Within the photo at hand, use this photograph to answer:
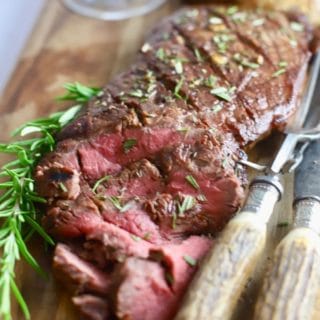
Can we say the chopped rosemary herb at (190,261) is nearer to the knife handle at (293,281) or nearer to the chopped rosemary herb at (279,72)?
the knife handle at (293,281)

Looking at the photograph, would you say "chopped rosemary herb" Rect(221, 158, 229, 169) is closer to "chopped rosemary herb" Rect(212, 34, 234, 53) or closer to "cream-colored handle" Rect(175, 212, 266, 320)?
"cream-colored handle" Rect(175, 212, 266, 320)

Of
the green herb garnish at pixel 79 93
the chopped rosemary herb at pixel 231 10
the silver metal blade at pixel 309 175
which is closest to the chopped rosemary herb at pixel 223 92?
the silver metal blade at pixel 309 175

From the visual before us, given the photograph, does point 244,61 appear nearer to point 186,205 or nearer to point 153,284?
point 186,205

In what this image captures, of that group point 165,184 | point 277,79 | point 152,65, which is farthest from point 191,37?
point 165,184

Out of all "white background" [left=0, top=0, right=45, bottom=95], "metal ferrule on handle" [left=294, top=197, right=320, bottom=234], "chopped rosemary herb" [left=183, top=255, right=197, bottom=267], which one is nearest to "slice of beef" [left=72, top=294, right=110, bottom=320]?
"chopped rosemary herb" [left=183, top=255, right=197, bottom=267]

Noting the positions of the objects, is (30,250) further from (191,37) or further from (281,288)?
(191,37)
